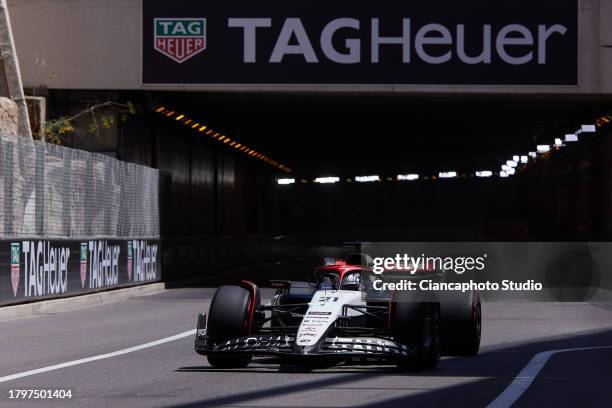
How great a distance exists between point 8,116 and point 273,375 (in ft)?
61.4

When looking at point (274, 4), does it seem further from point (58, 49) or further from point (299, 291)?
point (299, 291)

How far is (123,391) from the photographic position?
1091cm

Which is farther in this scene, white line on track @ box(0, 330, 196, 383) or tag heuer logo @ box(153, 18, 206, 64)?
tag heuer logo @ box(153, 18, 206, 64)

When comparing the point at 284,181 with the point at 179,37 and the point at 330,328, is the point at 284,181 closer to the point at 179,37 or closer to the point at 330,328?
the point at 179,37

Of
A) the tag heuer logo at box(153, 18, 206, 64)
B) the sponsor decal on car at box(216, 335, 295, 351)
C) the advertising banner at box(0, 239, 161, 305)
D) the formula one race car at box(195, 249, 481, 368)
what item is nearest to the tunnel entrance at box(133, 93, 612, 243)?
the tag heuer logo at box(153, 18, 206, 64)

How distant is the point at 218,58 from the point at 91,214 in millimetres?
7078

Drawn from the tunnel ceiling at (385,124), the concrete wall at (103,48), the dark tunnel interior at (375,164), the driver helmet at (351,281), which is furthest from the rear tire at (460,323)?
the tunnel ceiling at (385,124)

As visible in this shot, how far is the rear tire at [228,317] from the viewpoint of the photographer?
41.7ft

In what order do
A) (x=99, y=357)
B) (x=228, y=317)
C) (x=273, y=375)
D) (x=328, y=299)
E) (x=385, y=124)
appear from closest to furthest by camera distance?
(x=273, y=375)
(x=228, y=317)
(x=328, y=299)
(x=99, y=357)
(x=385, y=124)

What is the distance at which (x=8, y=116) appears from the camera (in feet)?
96.8

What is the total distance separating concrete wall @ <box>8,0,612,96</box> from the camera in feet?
108

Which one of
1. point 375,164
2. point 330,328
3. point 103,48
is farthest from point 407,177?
point 330,328

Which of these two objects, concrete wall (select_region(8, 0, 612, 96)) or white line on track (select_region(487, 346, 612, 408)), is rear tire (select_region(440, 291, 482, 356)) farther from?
concrete wall (select_region(8, 0, 612, 96))

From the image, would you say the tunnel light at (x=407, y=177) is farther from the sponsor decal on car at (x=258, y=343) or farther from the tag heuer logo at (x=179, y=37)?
the sponsor decal on car at (x=258, y=343)
